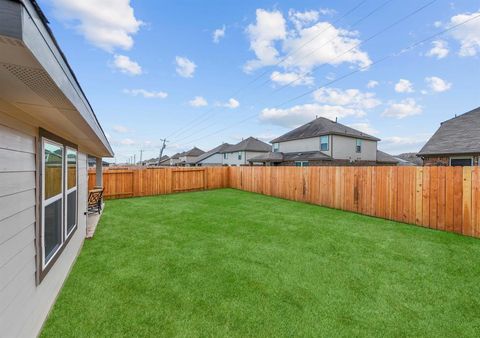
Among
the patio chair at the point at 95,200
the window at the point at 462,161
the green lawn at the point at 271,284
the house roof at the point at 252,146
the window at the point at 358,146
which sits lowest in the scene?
the green lawn at the point at 271,284

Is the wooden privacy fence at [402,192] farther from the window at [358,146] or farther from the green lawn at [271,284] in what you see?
the window at [358,146]

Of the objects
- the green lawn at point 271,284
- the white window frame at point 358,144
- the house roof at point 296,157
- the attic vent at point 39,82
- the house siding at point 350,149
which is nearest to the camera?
the attic vent at point 39,82

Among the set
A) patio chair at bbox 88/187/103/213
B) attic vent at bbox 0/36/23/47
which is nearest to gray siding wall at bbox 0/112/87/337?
attic vent at bbox 0/36/23/47

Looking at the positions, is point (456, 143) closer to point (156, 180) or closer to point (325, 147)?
point (325, 147)

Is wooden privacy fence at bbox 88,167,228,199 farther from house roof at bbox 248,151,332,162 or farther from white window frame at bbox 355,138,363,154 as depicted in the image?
white window frame at bbox 355,138,363,154

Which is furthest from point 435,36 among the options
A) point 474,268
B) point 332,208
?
point 474,268

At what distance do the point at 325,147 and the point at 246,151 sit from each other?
48.7 ft

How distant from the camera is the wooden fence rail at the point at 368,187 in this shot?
19.2ft

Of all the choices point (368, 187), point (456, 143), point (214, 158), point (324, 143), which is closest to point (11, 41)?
point (368, 187)

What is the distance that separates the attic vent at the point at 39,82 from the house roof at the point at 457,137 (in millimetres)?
16693

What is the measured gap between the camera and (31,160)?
7.51ft

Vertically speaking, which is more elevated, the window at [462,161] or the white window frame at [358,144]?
the white window frame at [358,144]

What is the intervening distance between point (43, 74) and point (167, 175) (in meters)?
12.8

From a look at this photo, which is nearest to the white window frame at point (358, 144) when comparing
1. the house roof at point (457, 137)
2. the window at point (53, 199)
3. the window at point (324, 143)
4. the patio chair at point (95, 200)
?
the window at point (324, 143)
